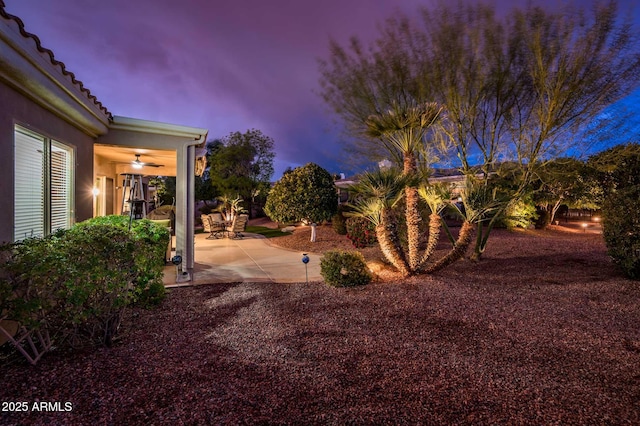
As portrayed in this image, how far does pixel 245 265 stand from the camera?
838 cm

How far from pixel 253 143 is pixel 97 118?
20599mm

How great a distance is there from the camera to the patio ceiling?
7719 millimetres

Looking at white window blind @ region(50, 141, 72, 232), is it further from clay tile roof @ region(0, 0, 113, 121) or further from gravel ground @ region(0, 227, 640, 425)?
gravel ground @ region(0, 227, 640, 425)

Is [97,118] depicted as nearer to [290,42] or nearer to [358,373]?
[358,373]

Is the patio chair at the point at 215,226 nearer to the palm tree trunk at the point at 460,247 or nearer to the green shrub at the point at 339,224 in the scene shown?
the green shrub at the point at 339,224

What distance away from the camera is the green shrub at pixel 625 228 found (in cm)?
624

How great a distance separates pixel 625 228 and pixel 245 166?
23016 mm

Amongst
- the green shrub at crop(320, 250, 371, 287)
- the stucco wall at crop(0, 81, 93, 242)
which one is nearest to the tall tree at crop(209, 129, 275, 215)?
the stucco wall at crop(0, 81, 93, 242)

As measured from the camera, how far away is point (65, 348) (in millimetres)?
3381

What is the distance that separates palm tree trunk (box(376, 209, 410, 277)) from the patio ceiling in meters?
5.22

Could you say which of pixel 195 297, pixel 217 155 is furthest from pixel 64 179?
pixel 217 155

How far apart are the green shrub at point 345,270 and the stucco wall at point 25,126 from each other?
4603mm

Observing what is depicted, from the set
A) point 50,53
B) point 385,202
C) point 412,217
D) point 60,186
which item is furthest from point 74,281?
point 412,217

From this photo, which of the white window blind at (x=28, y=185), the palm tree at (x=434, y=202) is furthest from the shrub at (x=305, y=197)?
the white window blind at (x=28, y=185)
